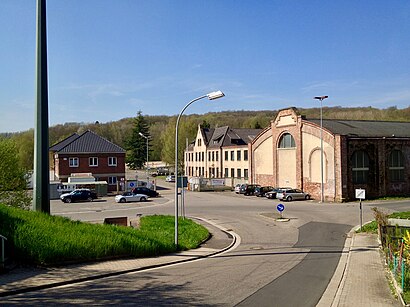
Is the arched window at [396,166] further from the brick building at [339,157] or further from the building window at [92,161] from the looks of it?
the building window at [92,161]

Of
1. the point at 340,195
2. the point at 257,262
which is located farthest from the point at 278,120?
the point at 257,262

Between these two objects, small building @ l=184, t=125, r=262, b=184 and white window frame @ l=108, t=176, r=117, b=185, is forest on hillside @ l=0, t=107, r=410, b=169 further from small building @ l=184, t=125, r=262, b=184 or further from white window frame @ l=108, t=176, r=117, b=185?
white window frame @ l=108, t=176, r=117, b=185

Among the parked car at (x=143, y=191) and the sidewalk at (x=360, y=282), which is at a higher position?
the parked car at (x=143, y=191)

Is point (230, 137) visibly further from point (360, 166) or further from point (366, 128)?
point (360, 166)

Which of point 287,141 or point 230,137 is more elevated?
point 230,137

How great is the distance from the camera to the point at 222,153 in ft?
220

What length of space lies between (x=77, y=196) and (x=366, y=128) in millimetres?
34403

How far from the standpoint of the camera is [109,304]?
9.57m

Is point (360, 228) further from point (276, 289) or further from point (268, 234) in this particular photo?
point (276, 289)

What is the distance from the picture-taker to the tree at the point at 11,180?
25141 millimetres

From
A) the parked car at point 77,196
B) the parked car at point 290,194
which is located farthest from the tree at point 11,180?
the parked car at point 290,194

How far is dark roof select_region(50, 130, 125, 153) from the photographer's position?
5291 centimetres

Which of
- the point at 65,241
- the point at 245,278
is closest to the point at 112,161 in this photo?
the point at 65,241

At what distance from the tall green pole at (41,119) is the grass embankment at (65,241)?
102 centimetres
